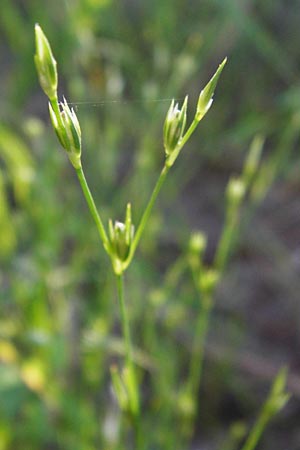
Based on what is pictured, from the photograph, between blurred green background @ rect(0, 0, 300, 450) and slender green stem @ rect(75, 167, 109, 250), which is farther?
blurred green background @ rect(0, 0, 300, 450)

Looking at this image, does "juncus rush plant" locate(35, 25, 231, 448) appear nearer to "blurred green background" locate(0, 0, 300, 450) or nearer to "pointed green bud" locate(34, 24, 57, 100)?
"pointed green bud" locate(34, 24, 57, 100)

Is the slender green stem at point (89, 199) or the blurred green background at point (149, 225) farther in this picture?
the blurred green background at point (149, 225)

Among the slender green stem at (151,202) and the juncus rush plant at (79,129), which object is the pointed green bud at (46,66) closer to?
the juncus rush plant at (79,129)

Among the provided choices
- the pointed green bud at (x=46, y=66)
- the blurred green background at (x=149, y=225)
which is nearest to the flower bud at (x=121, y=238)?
the pointed green bud at (x=46, y=66)

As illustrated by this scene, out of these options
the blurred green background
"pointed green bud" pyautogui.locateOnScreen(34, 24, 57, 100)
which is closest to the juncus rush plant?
"pointed green bud" pyautogui.locateOnScreen(34, 24, 57, 100)

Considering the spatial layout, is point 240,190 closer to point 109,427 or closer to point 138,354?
point 138,354

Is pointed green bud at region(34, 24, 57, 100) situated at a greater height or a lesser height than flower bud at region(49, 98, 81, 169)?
greater
